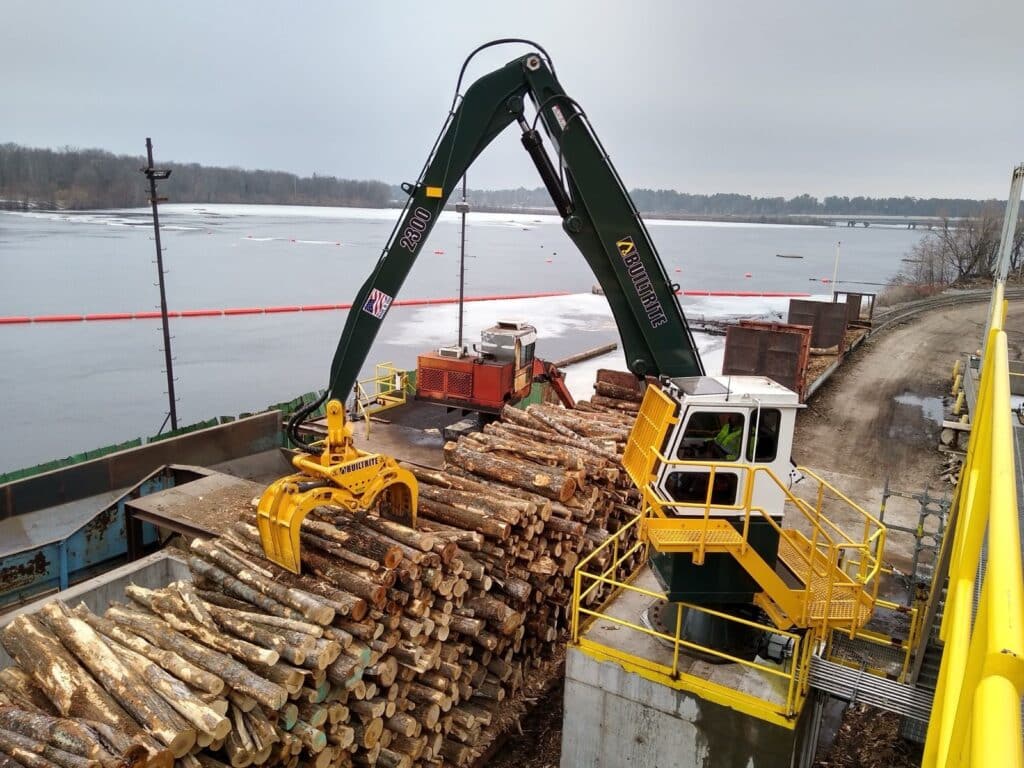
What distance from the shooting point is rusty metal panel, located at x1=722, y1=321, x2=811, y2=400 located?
23.4m

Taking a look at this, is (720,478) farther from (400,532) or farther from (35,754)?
(35,754)

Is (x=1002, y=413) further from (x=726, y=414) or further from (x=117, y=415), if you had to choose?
(x=117, y=415)

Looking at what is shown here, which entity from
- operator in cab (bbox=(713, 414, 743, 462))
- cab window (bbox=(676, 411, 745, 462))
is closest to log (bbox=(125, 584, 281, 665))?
cab window (bbox=(676, 411, 745, 462))

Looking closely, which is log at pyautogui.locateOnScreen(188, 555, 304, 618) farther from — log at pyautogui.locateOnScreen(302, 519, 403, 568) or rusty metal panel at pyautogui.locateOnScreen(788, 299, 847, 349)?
rusty metal panel at pyautogui.locateOnScreen(788, 299, 847, 349)

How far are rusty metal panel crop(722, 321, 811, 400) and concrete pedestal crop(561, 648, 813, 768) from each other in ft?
54.7

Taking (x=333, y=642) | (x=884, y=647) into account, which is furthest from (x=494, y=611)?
(x=884, y=647)

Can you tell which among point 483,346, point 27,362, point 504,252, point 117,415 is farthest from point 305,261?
point 483,346

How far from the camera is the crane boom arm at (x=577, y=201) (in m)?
9.64

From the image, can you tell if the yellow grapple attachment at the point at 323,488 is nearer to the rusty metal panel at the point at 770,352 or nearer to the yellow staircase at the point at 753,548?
the yellow staircase at the point at 753,548

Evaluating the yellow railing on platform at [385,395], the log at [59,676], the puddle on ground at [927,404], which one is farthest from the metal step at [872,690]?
the puddle on ground at [927,404]

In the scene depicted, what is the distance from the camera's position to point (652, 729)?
8.20 metres

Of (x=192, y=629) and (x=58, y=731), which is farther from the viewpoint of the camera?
(x=192, y=629)

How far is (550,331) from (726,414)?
98.3 ft

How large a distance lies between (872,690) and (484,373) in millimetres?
10500
